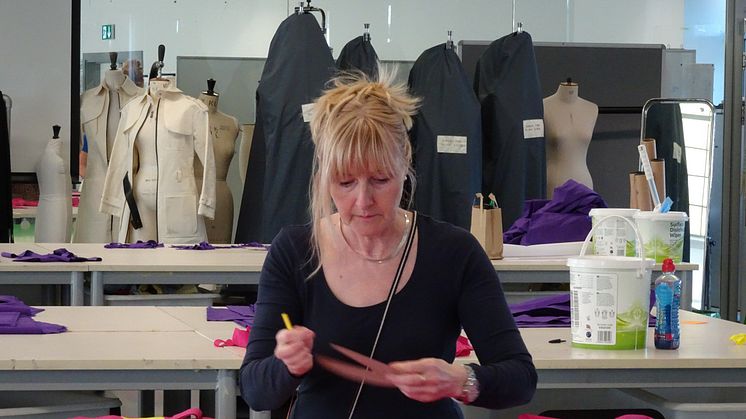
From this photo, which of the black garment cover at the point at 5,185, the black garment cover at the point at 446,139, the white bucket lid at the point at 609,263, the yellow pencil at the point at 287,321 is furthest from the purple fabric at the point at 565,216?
the black garment cover at the point at 5,185

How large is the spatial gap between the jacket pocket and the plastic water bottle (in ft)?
13.0

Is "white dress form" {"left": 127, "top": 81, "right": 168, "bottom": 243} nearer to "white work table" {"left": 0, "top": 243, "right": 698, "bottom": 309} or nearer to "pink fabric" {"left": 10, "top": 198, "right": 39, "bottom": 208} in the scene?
"pink fabric" {"left": 10, "top": 198, "right": 39, "bottom": 208}

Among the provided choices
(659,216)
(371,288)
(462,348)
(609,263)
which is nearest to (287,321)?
(371,288)

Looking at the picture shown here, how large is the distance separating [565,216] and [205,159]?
7.88ft

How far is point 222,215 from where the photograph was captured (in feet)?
22.1

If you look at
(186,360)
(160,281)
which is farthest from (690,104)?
(186,360)

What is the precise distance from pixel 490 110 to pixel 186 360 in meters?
4.69

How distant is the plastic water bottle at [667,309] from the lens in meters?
2.52

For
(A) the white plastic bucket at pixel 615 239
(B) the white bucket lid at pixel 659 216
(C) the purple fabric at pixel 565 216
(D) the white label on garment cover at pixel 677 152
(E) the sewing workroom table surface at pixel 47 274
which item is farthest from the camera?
(D) the white label on garment cover at pixel 677 152

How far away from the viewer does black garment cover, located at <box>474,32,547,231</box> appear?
6.67 meters

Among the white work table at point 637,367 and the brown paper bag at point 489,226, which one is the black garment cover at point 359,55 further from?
the white work table at point 637,367

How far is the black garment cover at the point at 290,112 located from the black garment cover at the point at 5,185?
142 cm

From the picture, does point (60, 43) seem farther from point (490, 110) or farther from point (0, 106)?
point (490, 110)

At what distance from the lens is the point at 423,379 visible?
1630 mm
